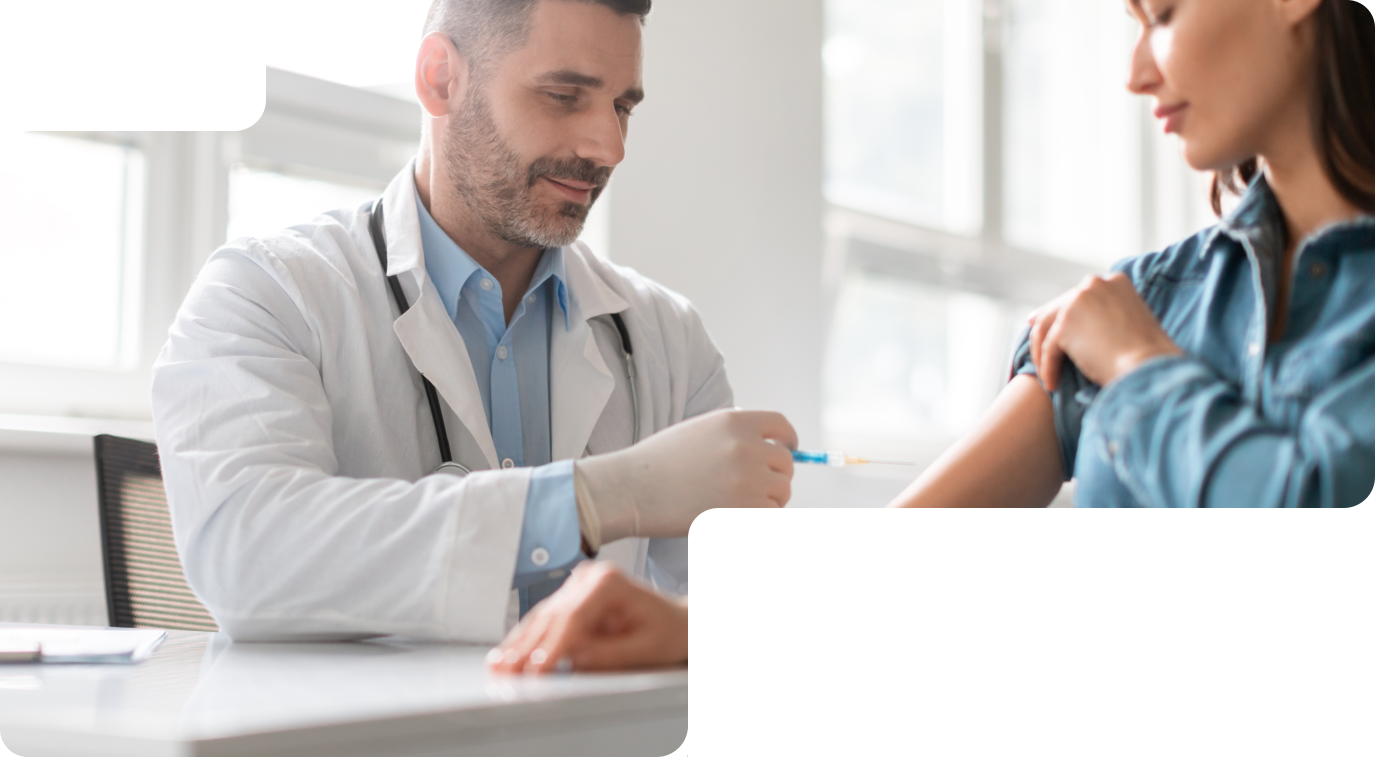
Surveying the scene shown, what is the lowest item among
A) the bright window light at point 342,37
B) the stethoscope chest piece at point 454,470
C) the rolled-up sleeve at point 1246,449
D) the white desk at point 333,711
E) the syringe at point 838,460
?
the white desk at point 333,711

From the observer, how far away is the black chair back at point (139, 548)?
135cm

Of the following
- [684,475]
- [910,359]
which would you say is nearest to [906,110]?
[910,359]

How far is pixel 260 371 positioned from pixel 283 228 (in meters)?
0.14

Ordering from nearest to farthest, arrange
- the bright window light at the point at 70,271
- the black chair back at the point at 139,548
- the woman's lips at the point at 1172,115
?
the woman's lips at the point at 1172,115 < the bright window light at the point at 70,271 < the black chair back at the point at 139,548

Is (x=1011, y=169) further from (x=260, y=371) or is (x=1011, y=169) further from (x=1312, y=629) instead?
(x=260, y=371)

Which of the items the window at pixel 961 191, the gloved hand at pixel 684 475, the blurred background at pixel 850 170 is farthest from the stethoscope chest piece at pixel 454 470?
the window at pixel 961 191

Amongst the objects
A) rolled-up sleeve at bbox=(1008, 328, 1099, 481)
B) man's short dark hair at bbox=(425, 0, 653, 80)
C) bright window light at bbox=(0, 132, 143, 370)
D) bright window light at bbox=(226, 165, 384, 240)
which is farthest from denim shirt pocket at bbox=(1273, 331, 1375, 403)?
bright window light at bbox=(0, 132, 143, 370)

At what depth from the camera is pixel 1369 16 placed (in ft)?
1.96

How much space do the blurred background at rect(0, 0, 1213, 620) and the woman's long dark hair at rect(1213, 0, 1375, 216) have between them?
2.9 inches

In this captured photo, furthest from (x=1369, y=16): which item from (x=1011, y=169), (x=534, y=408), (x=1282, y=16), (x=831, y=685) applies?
(x=534, y=408)

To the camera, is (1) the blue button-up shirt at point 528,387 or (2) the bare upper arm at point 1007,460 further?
(1) the blue button-up shirt at point 528,387

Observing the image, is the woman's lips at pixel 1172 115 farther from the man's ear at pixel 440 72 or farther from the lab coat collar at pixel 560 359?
the man's ear at pixel 440 72

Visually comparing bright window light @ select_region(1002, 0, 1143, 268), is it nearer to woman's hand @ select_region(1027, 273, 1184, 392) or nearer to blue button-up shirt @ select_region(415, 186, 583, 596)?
woman's hand @ select_region(1027, 273, 1184, 392)

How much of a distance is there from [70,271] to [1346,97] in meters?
1.37
